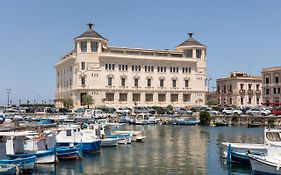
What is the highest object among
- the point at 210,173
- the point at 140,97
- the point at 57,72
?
the point at 57,72

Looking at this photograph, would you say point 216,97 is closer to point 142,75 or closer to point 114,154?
point 142,75

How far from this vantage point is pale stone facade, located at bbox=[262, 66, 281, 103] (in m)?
103

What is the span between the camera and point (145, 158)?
3556 cm

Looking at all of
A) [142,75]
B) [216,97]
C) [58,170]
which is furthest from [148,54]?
[58,170]

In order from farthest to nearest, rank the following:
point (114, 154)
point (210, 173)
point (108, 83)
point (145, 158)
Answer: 1. point (108, 83)
2. point (114, 154)
3. point (145, 158)
4. point (210, 173)

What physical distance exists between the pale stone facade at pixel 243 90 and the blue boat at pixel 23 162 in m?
94.5

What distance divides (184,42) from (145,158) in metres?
87.7

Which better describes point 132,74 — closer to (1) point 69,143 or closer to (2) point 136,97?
(2) point 136,97

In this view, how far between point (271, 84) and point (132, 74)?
108ft

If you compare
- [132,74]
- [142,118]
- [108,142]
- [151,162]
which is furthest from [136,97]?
[151,162]

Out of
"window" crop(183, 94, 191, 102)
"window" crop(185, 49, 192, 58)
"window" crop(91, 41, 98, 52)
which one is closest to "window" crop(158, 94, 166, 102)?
"window" crop(183, 94, 191, 102)

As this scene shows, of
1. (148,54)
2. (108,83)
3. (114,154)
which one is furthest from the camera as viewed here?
(148,54)

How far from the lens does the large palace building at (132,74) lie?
10381 cm

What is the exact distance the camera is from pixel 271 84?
105 m
